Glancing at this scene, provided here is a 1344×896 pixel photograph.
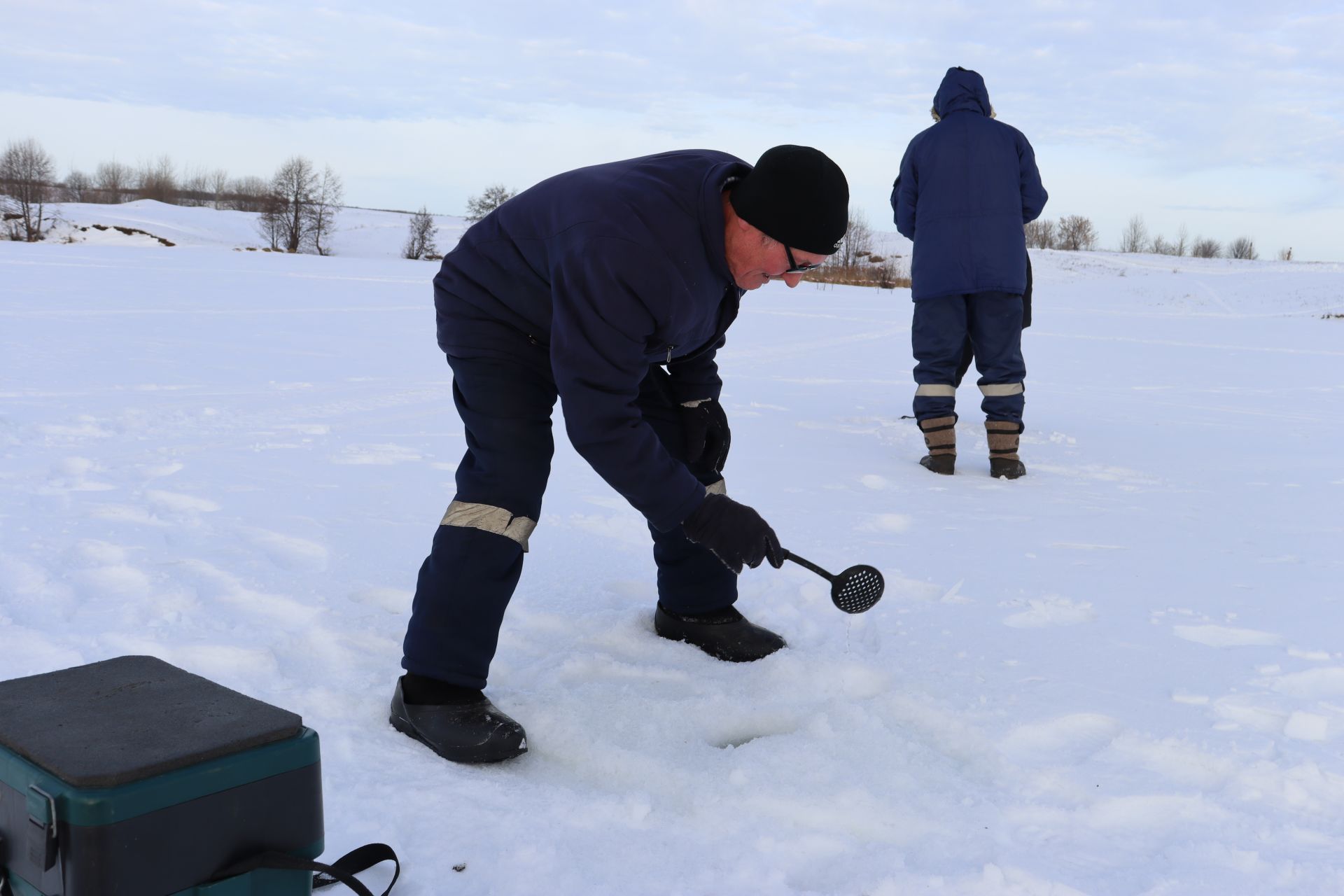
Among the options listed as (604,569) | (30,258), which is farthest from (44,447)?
(30,258)

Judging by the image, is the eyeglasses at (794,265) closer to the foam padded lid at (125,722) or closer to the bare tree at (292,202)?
the foam padded lid at (125,722)

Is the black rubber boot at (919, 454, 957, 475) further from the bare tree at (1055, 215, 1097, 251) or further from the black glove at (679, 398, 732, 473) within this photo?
the bare tree at (1055, 215, 1097, 251)

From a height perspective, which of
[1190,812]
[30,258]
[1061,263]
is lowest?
[1190,812]

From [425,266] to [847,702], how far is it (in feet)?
70.4

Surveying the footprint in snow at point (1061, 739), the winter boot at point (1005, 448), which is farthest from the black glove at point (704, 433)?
the winter boot at point (1005, 448)

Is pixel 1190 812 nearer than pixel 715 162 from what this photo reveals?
Yes

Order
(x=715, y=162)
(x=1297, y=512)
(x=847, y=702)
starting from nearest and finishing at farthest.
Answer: (x=715, y=162), (x=847, y=702), (x=1297, y=512)

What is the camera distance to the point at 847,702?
7.51ft

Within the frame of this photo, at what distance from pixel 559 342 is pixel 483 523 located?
0.44 metres

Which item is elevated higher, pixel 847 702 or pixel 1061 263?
pixel 1061 263

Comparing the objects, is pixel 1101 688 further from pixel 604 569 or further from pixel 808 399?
pixel 808 399

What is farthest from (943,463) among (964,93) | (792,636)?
(792,636)

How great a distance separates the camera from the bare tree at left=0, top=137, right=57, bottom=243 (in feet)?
142

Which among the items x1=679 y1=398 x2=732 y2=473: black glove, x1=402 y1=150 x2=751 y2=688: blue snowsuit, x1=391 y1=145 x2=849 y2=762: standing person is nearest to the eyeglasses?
x1=391 y1=145 x2=849 y2=762: standing person
